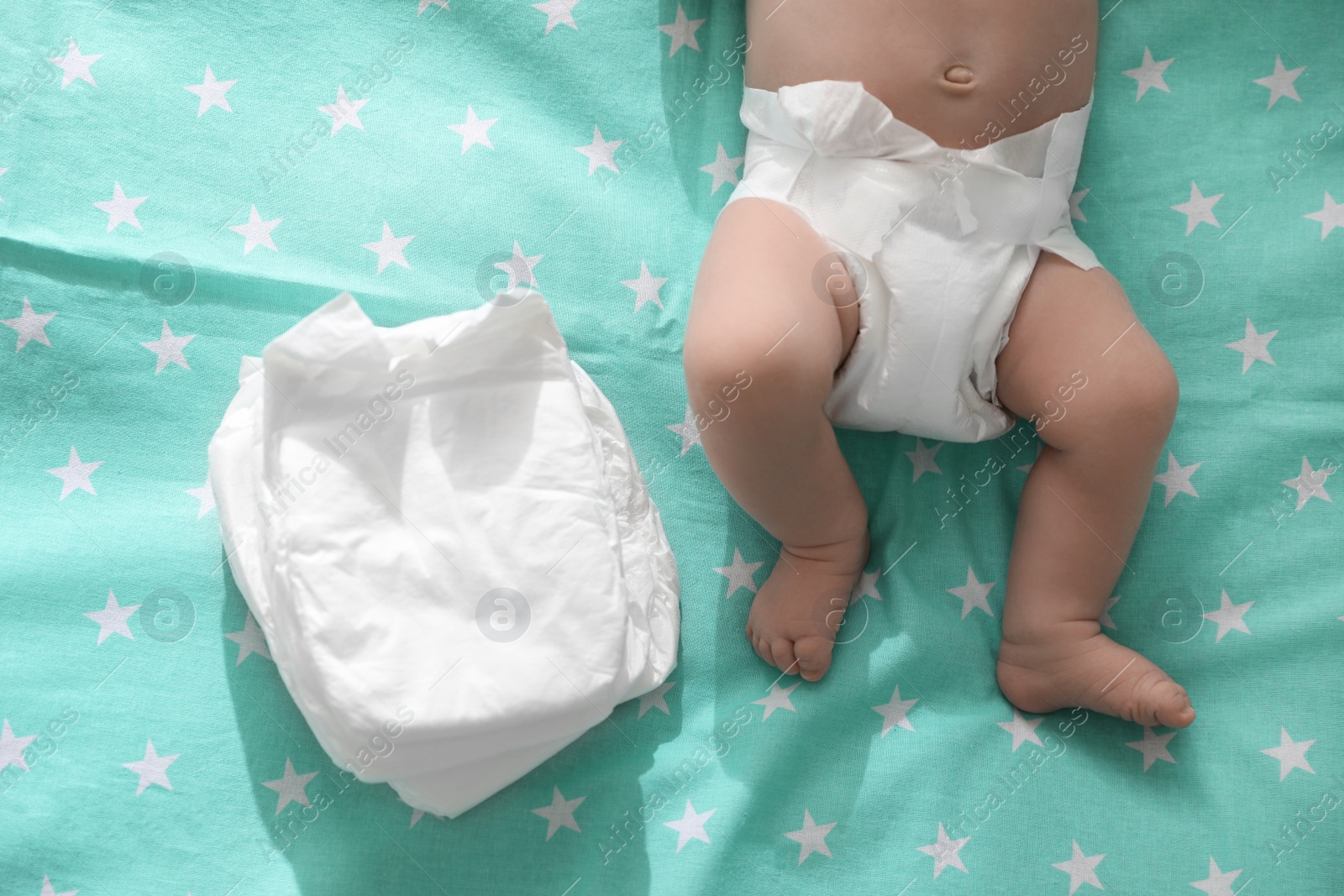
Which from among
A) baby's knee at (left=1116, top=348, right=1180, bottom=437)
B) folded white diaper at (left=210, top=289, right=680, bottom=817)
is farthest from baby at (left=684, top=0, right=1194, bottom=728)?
folded white diaper at (left=210, top=289, right=680, bottom=817)

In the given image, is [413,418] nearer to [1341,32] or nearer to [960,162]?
[960,162]

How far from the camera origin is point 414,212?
124cm

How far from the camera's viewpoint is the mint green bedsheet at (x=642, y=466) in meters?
1.09

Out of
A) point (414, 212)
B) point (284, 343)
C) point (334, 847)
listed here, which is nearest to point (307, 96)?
point (414, 212)

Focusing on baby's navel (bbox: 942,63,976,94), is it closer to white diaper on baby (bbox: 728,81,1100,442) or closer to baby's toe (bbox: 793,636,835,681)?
white diaper on baby (bbox: 728,81,1100,442)

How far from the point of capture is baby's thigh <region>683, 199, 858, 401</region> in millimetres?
997

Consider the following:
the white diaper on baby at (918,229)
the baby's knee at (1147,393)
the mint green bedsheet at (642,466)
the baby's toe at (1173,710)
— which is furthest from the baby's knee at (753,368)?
the baby's toe at (1173,710)

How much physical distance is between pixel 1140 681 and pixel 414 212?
1.05 meters

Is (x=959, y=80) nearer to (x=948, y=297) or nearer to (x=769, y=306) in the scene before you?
(x=948, y=297)

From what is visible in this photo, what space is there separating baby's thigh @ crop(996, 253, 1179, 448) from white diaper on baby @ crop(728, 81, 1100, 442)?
24 millimetres

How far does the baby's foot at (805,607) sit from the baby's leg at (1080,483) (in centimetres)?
21

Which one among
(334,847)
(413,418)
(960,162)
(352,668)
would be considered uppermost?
(960,162)

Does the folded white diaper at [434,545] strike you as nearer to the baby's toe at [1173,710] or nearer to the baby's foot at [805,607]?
the baby's foot at [805,607]

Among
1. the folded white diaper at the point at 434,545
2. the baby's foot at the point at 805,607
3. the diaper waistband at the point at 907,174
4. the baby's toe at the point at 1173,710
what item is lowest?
the baby's toe at the point at 1173,710
